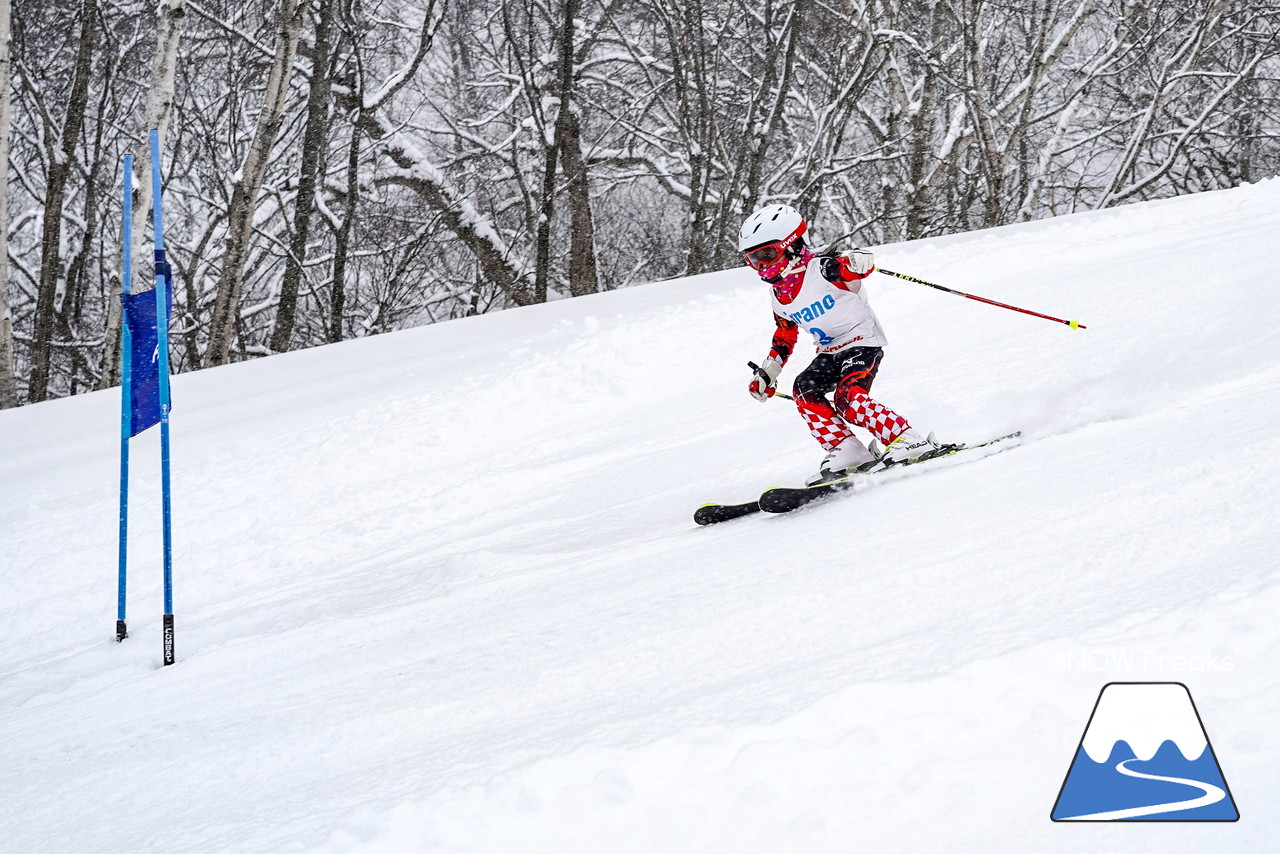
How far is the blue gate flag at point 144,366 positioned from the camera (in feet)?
17.3

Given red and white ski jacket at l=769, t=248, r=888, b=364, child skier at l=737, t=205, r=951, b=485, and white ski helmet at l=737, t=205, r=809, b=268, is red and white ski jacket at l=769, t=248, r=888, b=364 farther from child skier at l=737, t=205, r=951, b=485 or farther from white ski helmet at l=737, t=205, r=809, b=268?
white ski helmet at l=737, t=205, r=809, b=268

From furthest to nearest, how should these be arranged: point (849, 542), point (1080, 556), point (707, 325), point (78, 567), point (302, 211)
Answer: point (302, 211)
point (707, 325)
point (78, 567)
point (849, 542)
point (1080, 556)

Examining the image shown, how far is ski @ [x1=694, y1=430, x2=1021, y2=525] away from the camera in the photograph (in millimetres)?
4922

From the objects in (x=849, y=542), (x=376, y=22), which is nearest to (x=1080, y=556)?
(x=849, y=542)

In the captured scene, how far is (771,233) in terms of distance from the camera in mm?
4926

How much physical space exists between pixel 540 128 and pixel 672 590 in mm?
13741

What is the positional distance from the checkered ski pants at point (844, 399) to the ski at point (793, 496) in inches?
8.8

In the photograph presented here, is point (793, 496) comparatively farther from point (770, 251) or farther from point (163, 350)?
point (163, 350)

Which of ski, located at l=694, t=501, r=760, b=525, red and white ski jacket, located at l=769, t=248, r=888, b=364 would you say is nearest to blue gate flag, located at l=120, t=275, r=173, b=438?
ski, located at l=694, t=501, r=760, b=525

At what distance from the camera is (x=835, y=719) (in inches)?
100

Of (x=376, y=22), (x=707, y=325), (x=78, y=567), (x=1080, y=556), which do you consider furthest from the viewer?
(x=376, y=22)

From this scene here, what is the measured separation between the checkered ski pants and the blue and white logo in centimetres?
278

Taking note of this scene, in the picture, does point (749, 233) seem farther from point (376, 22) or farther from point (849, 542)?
point (376, 22)

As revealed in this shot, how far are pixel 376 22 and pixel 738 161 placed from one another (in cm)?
694
